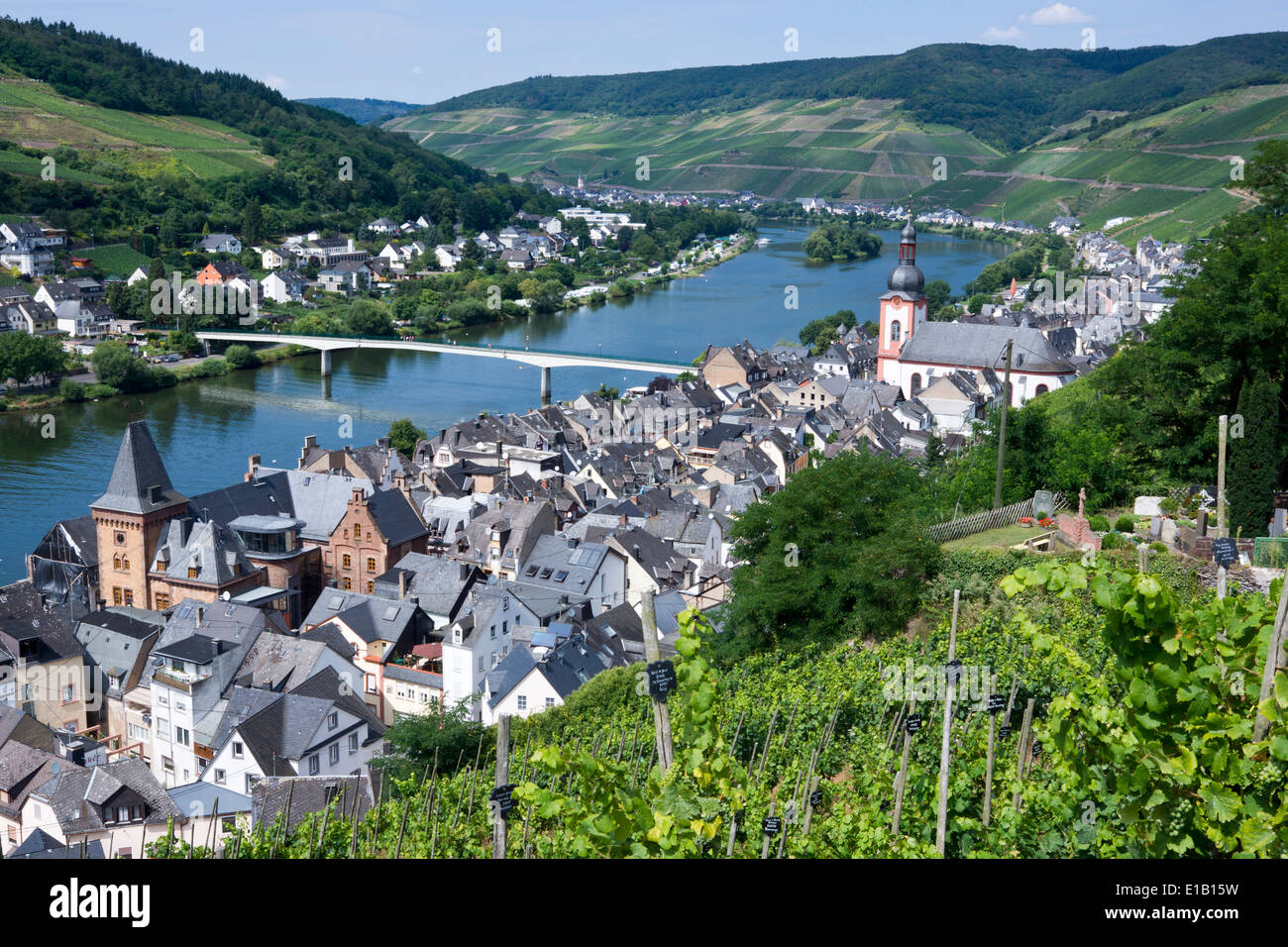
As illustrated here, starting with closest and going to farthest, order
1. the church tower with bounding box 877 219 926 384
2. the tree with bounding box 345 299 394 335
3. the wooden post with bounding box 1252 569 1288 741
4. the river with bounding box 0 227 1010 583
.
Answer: the wooden post with bounding box 1252 569 1288 741 < the river with bounding box 0 227 1010 583 < the church tower with bounding box 877 219 926 384 < the tree with bounding box 345 299 394 335

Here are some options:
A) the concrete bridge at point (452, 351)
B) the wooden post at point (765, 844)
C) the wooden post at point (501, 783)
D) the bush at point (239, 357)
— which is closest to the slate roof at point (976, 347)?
the concrete bridge at point (452, 351)

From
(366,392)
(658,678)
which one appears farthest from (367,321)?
(658,678)

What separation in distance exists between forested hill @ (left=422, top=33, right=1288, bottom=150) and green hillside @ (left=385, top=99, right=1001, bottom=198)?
4800 mm

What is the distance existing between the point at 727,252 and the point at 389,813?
3149 inches

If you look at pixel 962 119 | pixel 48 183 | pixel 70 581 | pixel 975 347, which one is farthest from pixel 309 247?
pixel 962 119

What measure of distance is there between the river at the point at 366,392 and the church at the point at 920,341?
9.51 m

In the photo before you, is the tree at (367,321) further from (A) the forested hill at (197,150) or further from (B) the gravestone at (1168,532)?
(B) the gravestone at (1168,532)

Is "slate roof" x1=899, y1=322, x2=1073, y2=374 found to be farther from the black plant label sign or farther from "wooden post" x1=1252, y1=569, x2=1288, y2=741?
the black plant label sign

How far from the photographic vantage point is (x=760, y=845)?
19.4 ft

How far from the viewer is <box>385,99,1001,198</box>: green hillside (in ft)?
407

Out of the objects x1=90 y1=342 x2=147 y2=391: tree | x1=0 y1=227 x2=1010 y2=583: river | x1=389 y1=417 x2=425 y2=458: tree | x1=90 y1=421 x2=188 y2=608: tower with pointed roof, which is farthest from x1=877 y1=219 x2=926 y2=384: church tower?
x1=90 y1=421 x2=188 y2=608: tower with pointed roof

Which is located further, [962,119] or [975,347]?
[962,119]

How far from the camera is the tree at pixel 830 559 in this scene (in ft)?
35.9

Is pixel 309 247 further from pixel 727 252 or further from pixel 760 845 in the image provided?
pixel 760 845
